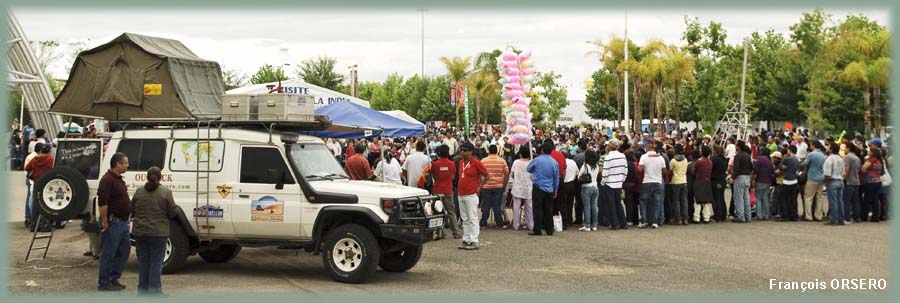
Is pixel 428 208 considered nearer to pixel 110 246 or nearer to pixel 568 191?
pixel 110 246

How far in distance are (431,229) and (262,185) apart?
2198mm

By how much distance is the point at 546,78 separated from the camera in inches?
3066

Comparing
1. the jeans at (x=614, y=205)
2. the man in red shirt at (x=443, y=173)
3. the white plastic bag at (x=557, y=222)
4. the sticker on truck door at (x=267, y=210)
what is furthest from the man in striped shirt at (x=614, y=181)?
the sticker on truck door at (x=267, y=210)

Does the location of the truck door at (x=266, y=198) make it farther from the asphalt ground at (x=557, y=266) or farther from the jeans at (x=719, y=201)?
the jeans at (x=719, y=201)

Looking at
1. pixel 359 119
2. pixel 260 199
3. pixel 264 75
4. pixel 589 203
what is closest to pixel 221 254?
pixel 260 199

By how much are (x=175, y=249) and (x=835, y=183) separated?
12.8 metres

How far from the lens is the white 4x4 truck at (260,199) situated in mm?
11242

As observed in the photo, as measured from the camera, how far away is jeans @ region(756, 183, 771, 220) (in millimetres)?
18766

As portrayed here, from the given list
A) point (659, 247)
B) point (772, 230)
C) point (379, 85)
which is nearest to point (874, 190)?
point (772, 230)

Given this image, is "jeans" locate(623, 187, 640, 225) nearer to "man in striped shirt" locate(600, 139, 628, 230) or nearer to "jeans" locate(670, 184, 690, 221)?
"man in striped shirt" locate(600, 139, 628, 230)

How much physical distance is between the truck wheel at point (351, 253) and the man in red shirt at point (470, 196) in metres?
3.08

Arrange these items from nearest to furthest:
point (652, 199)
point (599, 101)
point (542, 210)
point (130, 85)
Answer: point (130, 85)
point (542, 210)
point (652, 199)
point (599, 101)

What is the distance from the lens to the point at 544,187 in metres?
15.8

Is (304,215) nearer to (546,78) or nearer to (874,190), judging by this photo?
(874,190)
